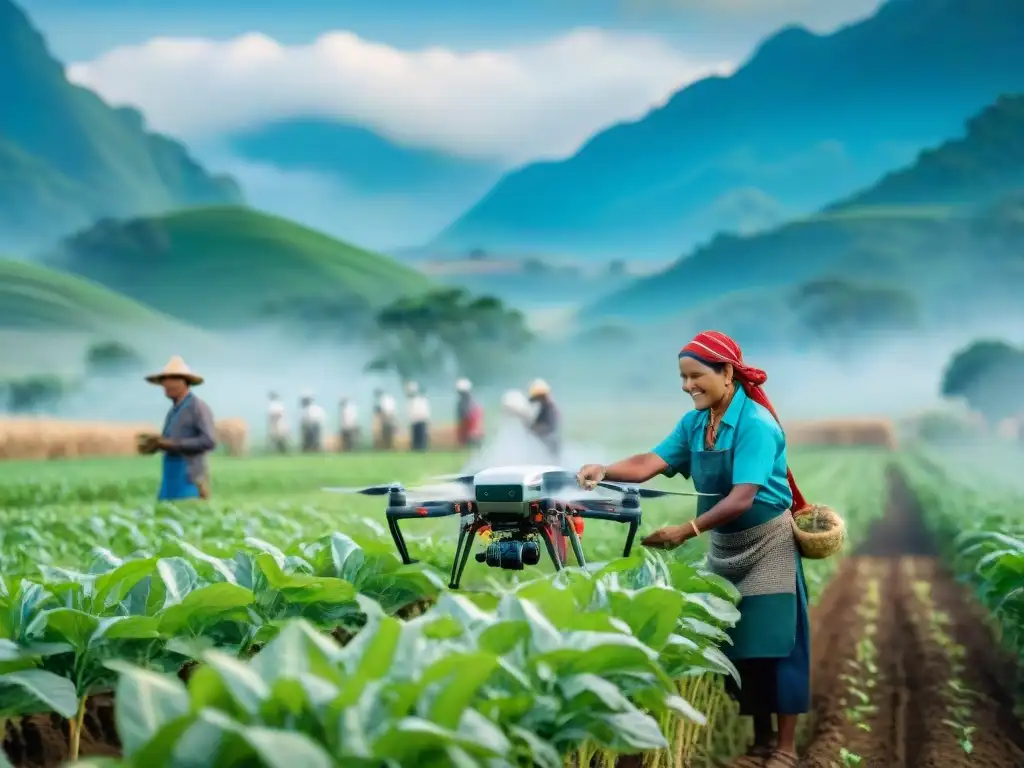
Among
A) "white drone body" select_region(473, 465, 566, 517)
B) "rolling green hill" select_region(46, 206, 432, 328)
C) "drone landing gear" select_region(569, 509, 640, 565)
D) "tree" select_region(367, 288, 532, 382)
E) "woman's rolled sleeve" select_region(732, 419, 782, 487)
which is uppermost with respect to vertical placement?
"rolling green hill" select_region(46, 206, 432, 328)

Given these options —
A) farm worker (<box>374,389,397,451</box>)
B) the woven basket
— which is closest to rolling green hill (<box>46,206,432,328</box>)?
farm worker (<box>374,389,397,451</box>)

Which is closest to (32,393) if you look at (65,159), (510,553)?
(65,159)

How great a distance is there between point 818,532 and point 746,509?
15.3 inches

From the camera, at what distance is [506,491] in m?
4.10

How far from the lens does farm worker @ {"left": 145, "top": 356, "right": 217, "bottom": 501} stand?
8641mm

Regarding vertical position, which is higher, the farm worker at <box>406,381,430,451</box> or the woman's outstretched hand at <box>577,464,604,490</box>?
the farm worker at <box>406,381,430,451</box>

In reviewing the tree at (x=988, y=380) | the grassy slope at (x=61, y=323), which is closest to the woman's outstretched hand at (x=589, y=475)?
the grassy slope at (x=61, y=323)

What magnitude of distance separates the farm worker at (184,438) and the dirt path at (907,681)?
4.03 m

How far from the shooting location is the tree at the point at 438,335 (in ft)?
185

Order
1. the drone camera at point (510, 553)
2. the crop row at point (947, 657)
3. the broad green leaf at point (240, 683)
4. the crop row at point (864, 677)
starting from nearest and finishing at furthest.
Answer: the broad green leaf at point (240, 683)
the drone camera at point (510, 553)
the crop row at point (947, 657)
the crop row at point (864, 677)

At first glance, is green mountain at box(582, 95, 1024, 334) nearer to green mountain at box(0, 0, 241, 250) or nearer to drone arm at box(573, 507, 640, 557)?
green mountain at box(0, 0, 241, 250)

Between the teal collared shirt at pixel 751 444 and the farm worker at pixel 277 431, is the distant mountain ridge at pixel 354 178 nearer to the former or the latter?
the farm worker at pixel 277 431

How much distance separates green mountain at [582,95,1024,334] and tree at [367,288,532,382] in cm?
1185

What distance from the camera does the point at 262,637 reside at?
370 centimetres
